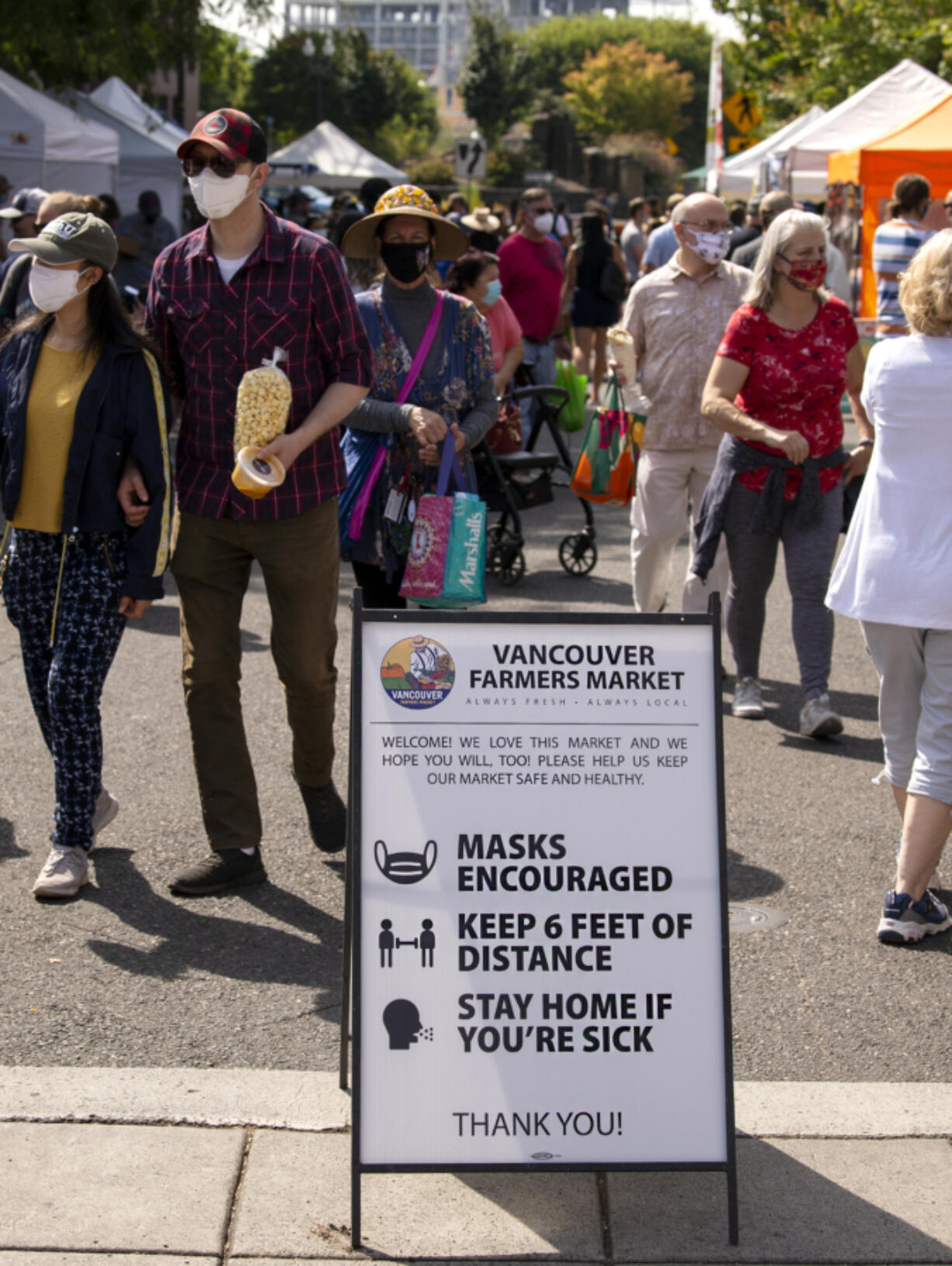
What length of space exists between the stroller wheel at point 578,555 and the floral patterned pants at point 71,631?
5.04 m

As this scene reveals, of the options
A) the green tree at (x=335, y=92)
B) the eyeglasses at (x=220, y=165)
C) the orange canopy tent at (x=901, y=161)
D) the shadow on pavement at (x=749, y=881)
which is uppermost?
the green tree at (x=335, y=92)

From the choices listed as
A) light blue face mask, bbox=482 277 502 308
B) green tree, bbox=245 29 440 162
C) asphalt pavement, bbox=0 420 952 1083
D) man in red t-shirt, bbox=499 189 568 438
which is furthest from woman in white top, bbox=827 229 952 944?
green tree, bbox=245 29 440 162

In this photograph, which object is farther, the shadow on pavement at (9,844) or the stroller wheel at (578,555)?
the stroller wheel at (578,555)

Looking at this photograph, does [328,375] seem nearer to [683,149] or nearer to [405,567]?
[405,567]

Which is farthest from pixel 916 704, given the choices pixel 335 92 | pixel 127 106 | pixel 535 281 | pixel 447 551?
pixel 335 92

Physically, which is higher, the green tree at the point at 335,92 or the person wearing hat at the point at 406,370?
the green tree at the point at 335,92

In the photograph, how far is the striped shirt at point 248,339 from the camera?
420 centimetres

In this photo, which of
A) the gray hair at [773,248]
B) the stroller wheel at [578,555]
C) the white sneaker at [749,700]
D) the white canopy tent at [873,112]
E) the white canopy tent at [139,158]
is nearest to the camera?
the gray hair at [773,248]

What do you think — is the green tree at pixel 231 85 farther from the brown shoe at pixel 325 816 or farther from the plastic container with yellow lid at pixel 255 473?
the plastic container with yellow lid at pixel 255 473

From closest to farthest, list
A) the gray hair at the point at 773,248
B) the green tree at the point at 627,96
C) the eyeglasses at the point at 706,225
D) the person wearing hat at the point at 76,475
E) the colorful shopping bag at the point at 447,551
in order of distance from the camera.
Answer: the person wearing hat at the point at 76,475, the colorful shopping bag at the point at 447,551, the gray hair at the point at 773,248, the eyeglasses at the point at 706,225, the green tree at the point at 627,96

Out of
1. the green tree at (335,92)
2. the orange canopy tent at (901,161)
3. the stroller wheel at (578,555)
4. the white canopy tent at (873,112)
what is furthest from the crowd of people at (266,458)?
the green tree at (335,92)

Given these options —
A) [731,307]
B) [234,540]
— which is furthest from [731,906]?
[731,307]

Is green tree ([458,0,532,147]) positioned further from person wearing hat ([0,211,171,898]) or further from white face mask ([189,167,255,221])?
white face mask ([189,167,255,221])

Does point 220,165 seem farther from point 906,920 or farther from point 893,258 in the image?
point 893,258
